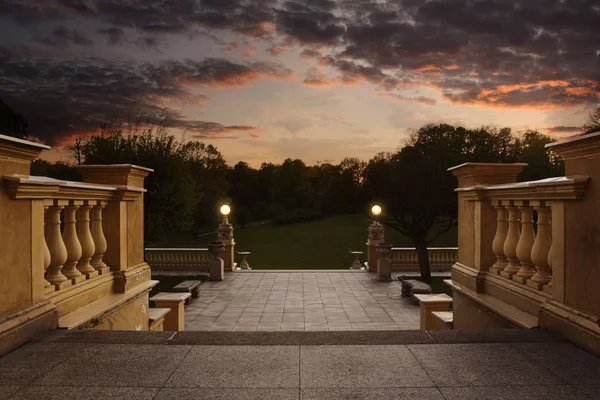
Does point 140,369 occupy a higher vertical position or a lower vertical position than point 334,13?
lower

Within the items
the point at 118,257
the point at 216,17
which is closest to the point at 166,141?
the point at 216,17

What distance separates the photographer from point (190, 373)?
100 inches

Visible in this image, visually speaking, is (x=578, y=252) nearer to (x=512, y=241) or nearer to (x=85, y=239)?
(x=512, y=241)

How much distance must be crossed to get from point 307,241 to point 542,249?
39155 millimetres

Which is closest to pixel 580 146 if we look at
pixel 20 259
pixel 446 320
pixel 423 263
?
pixel 446 320

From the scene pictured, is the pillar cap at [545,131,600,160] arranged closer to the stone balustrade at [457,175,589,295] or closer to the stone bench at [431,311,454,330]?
the stone balustrade at [457,175,589,295]

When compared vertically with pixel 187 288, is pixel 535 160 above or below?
above

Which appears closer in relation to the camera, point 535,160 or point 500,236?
point 500,236

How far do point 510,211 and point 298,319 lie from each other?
6.53 meters

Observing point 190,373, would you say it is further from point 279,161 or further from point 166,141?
point 279,161

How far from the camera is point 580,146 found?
2.94m

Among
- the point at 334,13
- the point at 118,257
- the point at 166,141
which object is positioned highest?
the point at 334,13

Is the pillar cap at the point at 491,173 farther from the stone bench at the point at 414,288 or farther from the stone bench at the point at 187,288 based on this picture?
the stone bench at the point at 187,288

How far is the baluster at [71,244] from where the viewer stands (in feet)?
12.4
